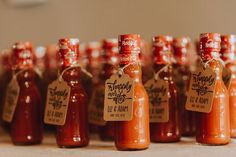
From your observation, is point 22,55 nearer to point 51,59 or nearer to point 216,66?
point 51,59

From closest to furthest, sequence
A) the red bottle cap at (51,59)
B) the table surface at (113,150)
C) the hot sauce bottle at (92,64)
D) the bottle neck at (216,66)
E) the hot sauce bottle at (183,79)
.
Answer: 1. the table surface at (113,150)
2. the bottle neck at (216,66)
3. the hot sauce bottle at (183,79)
4. the hot sauce bottle at (92,64)
5. the red bottle cap at (51,59)

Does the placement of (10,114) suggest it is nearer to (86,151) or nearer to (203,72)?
(86,151)

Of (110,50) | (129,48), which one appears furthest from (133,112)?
(110,50)

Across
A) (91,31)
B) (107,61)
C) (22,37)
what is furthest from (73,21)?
(107,61)

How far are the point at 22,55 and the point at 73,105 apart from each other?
9.7 inches

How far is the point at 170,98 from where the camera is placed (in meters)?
1.46

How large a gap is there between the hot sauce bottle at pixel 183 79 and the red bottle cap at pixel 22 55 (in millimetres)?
444

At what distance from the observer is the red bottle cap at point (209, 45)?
1327 millimetres

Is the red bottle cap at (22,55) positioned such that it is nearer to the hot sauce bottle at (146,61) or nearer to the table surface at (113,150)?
the table surface at (113,150)

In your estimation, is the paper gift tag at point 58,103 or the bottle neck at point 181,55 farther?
the bottle neck at point 181,55

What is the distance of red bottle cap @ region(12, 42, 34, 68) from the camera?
1.52 meters

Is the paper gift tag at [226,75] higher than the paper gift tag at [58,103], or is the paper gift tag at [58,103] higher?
the paper gift tag at [226,75]

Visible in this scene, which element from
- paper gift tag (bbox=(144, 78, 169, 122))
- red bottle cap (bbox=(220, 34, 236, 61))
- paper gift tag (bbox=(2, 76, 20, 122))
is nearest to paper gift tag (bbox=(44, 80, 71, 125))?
Result: paper gift tag (bbox=(2, 76, 20, 122))

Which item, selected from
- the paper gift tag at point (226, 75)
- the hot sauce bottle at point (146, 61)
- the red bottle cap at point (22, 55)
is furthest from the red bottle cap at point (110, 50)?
the paper gift tag at point (226, 75)
